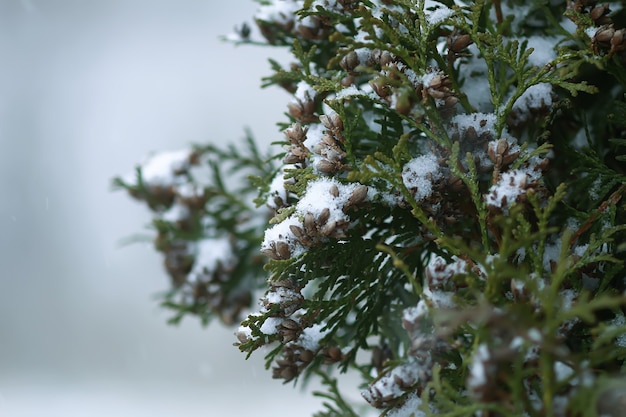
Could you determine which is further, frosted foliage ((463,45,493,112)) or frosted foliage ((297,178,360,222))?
frosted foliage ((463,45,493,112))

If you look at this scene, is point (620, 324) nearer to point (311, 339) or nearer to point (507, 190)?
point (507, 190)

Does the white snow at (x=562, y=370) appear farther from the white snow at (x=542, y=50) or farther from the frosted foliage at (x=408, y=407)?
the white snow at (x=542, y=50)

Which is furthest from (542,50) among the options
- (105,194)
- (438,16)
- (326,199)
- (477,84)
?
(105,194)

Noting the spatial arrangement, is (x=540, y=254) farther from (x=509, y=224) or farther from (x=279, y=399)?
(x=279, y=399)

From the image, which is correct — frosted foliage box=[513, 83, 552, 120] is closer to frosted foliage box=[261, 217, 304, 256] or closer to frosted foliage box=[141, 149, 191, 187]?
frosted foliage box=[261, 217, 304, 256]

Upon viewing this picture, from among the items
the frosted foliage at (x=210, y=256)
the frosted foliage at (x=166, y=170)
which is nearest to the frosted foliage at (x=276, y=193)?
the frosted foliage at (x=210, y=256)

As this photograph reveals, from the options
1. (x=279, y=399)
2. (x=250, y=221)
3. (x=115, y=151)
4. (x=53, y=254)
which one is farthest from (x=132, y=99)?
(x=250, y=221)

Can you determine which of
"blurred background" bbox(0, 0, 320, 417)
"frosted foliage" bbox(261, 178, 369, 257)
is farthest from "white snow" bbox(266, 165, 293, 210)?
"blurred background" bbox(0, 0, 320, 417)
